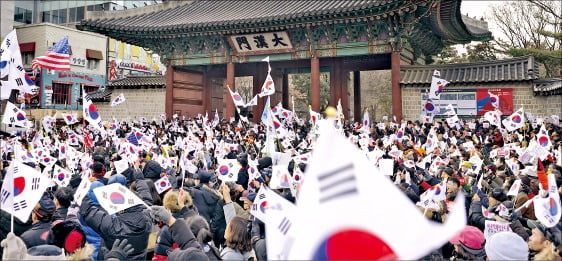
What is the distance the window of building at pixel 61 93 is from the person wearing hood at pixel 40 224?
109ft

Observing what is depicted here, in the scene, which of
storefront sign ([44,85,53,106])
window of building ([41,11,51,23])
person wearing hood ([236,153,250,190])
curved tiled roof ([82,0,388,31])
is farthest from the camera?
window of building ([41,11,51,23])

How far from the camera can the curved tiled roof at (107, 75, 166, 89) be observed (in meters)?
23.0

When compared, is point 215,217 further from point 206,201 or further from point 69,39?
point 69,39

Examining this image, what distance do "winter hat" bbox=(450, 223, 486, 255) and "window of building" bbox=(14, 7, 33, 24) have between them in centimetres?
→ 4548

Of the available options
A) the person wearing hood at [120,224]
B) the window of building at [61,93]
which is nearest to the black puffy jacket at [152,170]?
the person wearing hood at [120,224]

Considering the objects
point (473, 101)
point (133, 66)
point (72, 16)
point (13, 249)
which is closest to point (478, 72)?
point (473, 101)

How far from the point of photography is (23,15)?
4125 cm

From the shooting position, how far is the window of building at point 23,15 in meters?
40.6

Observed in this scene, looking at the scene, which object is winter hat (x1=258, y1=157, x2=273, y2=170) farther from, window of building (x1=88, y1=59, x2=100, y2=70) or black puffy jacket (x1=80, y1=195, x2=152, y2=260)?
window of building (x1=88, y1=59, x2=100, y2=70)

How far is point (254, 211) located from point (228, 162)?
2523 millimetres

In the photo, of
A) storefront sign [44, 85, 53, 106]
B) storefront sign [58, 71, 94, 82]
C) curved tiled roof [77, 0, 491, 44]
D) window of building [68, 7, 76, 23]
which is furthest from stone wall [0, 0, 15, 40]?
window of building [68, 7, 76, 23]

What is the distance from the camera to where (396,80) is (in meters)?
17.7

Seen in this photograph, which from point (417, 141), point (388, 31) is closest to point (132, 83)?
point (388, 31)

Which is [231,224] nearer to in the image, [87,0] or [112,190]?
[112,190]
